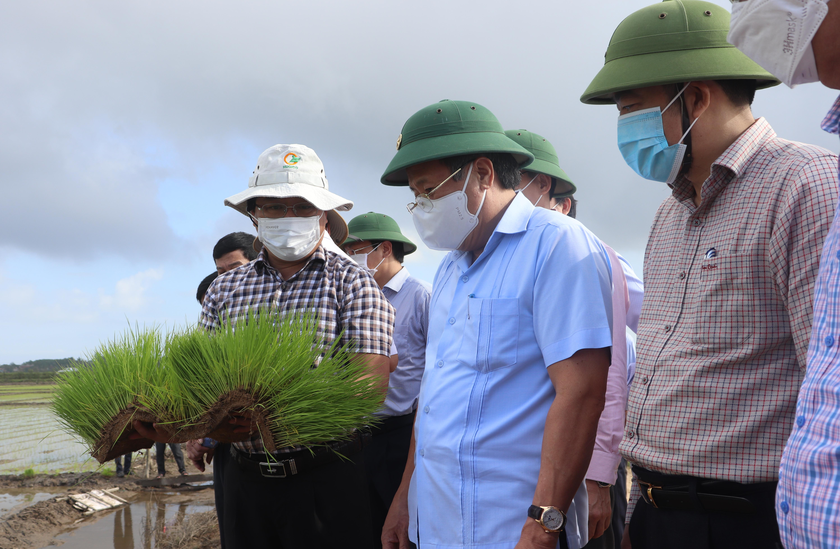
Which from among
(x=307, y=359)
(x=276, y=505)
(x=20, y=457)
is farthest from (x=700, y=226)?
(x=20, y=457)

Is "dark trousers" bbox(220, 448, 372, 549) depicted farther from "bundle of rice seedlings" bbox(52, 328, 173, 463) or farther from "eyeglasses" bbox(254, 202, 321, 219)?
"eyeglasses" bbox(254, 202, 321, 219)

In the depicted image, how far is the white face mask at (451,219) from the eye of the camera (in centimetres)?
192

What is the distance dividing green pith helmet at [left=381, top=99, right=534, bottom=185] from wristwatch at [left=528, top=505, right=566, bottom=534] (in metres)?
1.08

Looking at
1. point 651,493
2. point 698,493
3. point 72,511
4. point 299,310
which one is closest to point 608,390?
point 651,493

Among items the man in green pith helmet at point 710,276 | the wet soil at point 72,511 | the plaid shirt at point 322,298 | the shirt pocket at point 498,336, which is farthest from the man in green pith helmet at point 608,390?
the wet soil at point 72,511

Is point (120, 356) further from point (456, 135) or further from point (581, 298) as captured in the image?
point (581, 298)

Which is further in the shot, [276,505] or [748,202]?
[276,505]

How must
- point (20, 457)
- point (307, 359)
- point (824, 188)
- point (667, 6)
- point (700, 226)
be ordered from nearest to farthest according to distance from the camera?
point (824, 188)
point (700, 226)
point (667, 6)
point (307, 359)
point (20, 457)

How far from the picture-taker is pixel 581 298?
1.54m

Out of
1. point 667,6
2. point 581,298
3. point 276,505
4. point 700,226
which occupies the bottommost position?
point 276,505

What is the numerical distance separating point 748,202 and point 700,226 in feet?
0.57

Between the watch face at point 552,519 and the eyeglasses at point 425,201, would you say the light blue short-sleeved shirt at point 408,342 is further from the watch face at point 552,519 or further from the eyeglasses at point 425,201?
the watch face at point 552,519

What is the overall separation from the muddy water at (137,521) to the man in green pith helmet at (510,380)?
596 cm

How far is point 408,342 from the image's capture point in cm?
379
